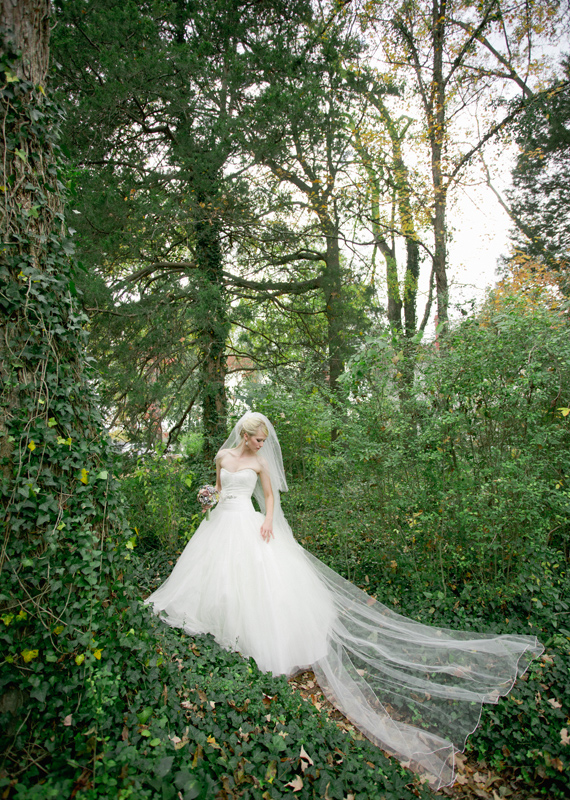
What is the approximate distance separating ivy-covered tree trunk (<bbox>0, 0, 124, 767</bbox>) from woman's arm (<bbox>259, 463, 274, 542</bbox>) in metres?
2.00

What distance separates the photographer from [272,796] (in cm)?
227

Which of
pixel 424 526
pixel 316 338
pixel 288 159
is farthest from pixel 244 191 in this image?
pixel 424 526

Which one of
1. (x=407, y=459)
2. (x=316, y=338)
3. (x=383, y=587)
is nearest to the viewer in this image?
(x=407, y=459)

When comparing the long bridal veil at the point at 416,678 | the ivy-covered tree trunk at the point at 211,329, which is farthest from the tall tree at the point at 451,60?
the long bridal veil at the point at 416,678

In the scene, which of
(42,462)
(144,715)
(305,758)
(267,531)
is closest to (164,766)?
(144,715)

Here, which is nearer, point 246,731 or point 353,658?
point 246,731

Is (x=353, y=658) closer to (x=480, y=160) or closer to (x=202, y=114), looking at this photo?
(x=202, y=114)

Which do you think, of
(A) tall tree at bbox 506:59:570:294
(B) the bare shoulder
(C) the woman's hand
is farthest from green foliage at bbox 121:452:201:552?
(A) tall tree at bbox 506:59:570:294

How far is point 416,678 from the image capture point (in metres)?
3.25

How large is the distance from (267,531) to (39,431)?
8.35ft

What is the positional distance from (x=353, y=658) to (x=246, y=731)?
4.03 ft

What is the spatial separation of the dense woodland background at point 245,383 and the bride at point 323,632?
192 mm

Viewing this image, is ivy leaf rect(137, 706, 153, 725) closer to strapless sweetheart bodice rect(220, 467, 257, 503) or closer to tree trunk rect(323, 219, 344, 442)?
strapless sweetheart bodice rect(220, 467, 257, 503)

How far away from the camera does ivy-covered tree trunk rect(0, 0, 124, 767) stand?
2.10 metres
